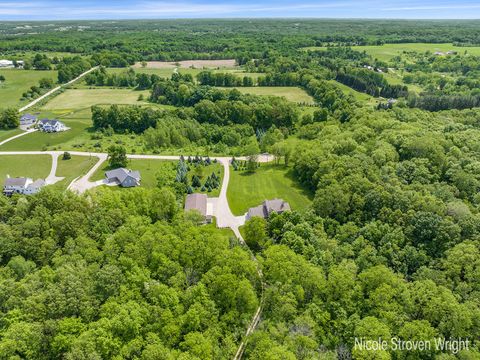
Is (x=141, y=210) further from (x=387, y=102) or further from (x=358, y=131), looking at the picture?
(x=387, y=102)

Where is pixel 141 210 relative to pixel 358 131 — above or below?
below

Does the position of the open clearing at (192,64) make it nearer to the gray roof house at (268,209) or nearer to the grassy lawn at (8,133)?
the grassy lawn at (8,133)

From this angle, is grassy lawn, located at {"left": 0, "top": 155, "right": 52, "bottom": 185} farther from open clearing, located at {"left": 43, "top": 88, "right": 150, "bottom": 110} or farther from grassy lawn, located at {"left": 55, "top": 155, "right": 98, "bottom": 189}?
open clearing, located at {"left": 43, "top": 88, "right": 150, "bottom": 110}

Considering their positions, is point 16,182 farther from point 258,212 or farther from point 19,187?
point 258,212

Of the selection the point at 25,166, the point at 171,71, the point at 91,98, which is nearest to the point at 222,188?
the point at 25,166

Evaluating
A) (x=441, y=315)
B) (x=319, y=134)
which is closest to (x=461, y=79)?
(x=319, y=134)

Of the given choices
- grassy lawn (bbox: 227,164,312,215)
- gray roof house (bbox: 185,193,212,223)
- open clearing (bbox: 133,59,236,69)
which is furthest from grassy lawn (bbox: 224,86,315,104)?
gray roof house (bbox: 185,193,212,223)
